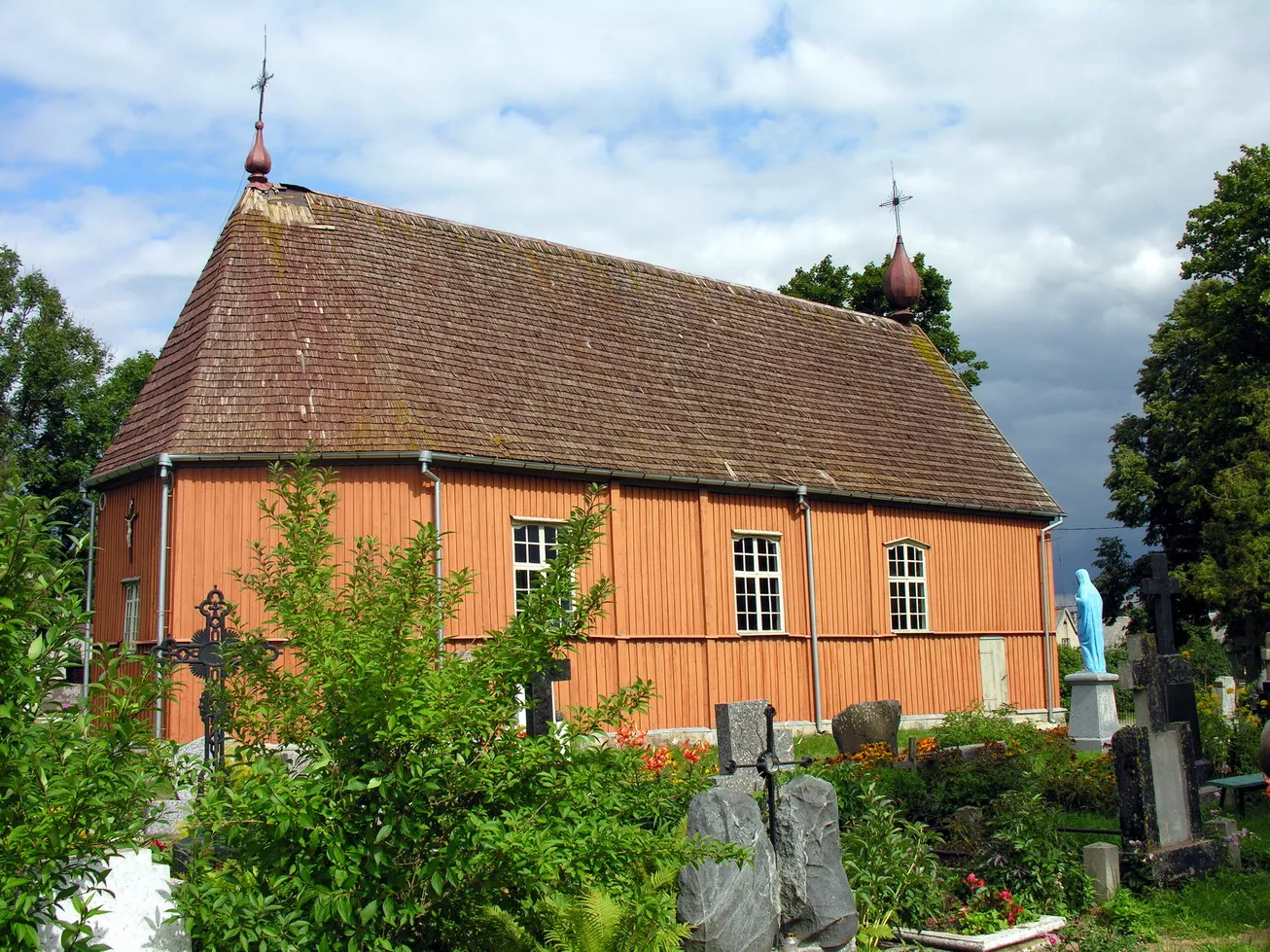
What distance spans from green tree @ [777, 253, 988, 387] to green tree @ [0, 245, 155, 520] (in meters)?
22.0

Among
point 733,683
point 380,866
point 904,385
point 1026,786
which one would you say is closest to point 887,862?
point 1026,786

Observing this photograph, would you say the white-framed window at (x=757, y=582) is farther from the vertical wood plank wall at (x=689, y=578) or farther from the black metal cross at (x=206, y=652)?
the black metal cross at (x=206, y=652)

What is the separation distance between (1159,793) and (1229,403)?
89.7 feet

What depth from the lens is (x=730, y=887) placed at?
6887 mm

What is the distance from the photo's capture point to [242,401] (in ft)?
57.2

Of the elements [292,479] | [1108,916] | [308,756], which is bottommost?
[1108,916]

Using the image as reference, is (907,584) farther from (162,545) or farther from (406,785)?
(406,785)

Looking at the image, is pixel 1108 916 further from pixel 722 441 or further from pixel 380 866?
pixel 722 441

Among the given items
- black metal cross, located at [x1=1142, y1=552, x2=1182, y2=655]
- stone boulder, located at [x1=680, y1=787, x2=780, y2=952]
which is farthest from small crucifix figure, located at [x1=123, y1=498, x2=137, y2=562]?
black metal cross, located at [x1=1142, y1=552, x2=1182, y2=655]

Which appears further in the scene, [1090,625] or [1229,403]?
[1229,403]

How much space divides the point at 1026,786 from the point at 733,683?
9928 millimetres

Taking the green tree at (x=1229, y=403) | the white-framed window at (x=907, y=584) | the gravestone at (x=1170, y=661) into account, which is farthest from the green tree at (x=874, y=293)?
the gravestone at (x=1170, y=661)

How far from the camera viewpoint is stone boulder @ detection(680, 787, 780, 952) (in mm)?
6789

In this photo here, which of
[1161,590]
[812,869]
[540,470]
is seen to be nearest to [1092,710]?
[1161,590]
